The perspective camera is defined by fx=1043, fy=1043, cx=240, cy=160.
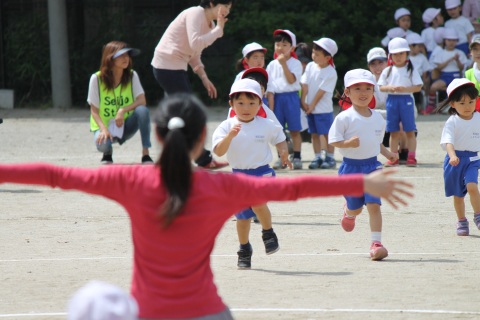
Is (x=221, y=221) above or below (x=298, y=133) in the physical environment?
above

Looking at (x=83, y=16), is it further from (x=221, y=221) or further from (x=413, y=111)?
(x=221, y=221)

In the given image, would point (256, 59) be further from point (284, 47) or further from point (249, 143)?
point (249, 143)

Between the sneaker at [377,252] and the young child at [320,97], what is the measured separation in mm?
5125

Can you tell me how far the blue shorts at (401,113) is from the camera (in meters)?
13.1

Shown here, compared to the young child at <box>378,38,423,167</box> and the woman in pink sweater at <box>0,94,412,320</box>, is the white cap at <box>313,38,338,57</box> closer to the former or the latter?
the young child at <box>378,38,423,167</box>

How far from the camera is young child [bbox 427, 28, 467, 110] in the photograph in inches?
736

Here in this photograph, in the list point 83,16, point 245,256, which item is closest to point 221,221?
point 245,256

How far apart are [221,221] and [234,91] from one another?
3636mm

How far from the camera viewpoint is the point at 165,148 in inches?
155

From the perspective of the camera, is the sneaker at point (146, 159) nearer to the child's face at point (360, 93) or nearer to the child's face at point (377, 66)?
the child's face at point (377, 66)

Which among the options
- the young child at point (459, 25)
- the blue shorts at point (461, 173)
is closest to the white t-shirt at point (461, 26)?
the young child at point (459, 25)

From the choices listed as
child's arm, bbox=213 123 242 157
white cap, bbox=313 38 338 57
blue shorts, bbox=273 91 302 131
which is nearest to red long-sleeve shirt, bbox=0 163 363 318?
child's arm, bbox=213 123 242 157

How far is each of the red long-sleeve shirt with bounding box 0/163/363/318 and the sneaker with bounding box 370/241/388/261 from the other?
3.56m

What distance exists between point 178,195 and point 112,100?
9.06m
